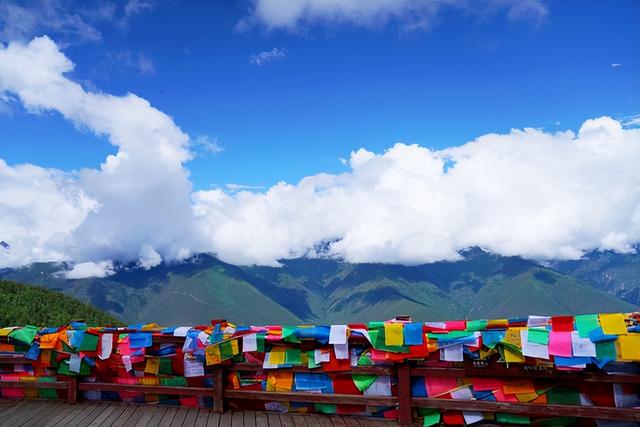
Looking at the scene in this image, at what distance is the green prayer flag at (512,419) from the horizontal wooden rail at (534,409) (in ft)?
0.33

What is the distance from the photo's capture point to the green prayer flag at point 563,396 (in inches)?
249

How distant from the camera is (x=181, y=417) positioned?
722 cm

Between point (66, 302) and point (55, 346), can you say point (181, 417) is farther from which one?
point (66, 302)

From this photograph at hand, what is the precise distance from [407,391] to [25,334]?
6.23m

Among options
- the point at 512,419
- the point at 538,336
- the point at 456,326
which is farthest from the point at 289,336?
the point at 538,336

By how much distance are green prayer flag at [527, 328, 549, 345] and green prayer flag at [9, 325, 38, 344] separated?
7599 millimetres

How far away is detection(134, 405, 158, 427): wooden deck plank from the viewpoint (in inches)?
274

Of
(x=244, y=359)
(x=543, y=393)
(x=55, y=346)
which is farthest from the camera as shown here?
(x=55, y=346)

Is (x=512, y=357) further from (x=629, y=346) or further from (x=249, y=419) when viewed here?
(x=249, y=419)

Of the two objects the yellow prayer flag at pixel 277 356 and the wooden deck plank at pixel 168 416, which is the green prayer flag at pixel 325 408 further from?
the wooden deck plank at pixel 168 416

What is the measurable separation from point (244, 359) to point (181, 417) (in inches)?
46.2

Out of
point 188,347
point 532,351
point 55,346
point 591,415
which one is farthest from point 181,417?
point 591,415

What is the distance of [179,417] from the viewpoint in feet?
23.7

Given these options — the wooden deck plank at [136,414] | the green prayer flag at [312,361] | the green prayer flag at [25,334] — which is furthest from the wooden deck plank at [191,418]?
the green prayer flag at [25,334]
